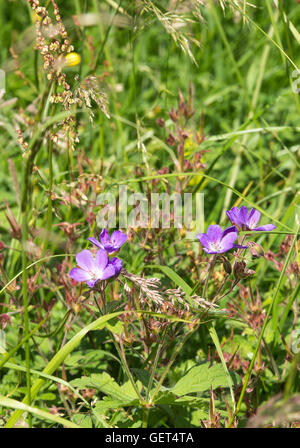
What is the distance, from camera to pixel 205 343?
210 centimetres

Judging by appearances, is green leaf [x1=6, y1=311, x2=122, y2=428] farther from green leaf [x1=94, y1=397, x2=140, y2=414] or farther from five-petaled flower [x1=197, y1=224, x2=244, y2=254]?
five-petaled flower [x1=197, y1=224, x2=244, y2=254]

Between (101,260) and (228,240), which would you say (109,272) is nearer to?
(101,260)

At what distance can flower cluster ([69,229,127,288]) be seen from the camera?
1462 mm

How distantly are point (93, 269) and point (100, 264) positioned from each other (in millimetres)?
35

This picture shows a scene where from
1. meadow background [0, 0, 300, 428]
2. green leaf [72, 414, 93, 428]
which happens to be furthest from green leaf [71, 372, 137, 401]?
green leaf [72, 414, 93, 428]

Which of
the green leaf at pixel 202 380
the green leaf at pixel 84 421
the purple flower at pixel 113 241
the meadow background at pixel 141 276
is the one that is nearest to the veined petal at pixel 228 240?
the meadow background at pixel 141 276

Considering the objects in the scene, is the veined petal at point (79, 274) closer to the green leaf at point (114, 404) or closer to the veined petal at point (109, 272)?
the veined petal at point (109, 272)

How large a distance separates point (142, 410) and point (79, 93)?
0.99m

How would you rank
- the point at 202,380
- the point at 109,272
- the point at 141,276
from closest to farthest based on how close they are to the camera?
1. the point at 109,272
2. the point at 202,380
3. the point at 141,276

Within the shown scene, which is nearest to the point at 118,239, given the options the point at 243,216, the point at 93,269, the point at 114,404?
the point at 93,269

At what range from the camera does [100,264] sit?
1498 mm

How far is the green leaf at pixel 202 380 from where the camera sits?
164cm

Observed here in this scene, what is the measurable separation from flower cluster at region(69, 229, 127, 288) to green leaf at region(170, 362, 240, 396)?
43 cm
